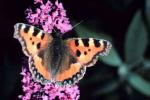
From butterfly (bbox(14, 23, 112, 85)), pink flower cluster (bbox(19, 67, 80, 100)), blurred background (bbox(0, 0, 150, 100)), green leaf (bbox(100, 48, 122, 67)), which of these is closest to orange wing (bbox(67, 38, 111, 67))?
butterfly (bbox(14, 23, 112, 85))

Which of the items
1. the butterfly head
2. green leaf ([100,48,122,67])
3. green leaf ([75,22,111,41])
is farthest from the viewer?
green leaf ([100,48,122,67])

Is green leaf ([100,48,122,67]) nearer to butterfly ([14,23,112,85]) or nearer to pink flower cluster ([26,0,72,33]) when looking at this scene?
butterfly ([14,23,112,85])

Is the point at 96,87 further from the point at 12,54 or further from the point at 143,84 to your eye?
the point at 12,54

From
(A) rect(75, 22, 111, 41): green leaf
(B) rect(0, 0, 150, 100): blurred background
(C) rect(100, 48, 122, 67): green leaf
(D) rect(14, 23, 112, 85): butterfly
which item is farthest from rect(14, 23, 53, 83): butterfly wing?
(C) rect(100, 48, 122, 67): green leaf

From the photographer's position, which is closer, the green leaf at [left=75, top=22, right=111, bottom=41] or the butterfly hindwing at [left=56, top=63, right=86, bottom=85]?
the butterfly hindwing at [left=56, top=63, right=86, bottom=85]

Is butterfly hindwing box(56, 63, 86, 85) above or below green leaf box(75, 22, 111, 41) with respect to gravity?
below

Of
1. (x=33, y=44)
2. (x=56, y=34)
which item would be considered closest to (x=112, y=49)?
(x=56, y=34)

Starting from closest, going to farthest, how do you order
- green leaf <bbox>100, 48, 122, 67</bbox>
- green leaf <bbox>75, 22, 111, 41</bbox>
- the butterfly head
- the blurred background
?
the butterfly head
green leaf <bbox>75, 22, 111, 41</bbox>
green leaf <bbox>100, 48, 122, 67</bbox>
the blurred background

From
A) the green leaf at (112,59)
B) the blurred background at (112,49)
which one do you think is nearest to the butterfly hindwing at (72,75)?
the blurred background at (112,49)

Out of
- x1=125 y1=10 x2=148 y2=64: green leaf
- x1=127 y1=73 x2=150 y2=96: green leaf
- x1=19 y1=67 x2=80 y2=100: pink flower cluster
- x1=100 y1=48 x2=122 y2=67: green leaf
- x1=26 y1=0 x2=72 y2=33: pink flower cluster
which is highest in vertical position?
x1=125 y1=10 x2=148 y2=64: green leaf
